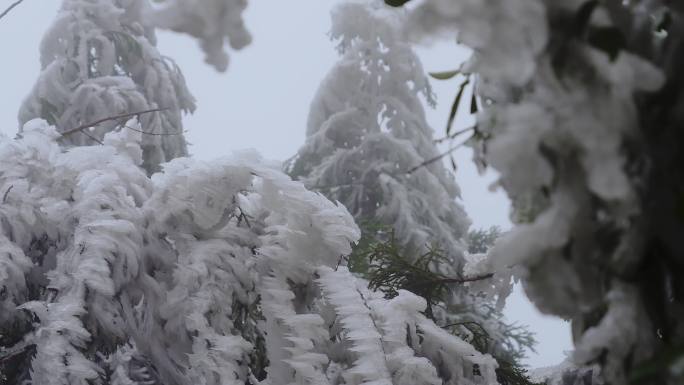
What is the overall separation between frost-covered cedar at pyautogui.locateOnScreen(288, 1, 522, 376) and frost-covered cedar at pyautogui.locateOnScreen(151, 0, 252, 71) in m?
8.87

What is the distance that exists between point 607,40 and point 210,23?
1.84ft

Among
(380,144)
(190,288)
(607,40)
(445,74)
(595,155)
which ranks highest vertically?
(380,144)

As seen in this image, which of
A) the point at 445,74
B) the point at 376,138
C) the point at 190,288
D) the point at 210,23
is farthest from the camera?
the point at 376,138

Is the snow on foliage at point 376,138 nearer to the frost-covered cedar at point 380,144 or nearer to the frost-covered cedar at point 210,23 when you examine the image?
the frost-covered cedar at point 380,144

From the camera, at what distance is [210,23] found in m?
1.07

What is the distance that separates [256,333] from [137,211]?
83 centimetres

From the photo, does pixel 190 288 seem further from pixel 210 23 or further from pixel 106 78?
pixel 106 78

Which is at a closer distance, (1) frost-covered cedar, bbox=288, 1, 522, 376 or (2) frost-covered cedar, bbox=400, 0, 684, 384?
(2) frost-covered cedar, bbox=400, 0, 684, 384

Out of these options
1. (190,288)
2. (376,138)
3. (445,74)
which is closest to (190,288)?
(190,288)

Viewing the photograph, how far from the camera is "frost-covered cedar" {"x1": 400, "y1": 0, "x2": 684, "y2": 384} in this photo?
2.88ft

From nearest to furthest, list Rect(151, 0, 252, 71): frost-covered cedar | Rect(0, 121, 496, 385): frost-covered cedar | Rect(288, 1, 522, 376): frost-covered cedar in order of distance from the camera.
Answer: Rect(151, 0, 252, 71): frost-covered cedar < Rect(0, 121, 496, 385): frost-covered cedar < Rect(288, 1, 522, 376): frost-covered cedar

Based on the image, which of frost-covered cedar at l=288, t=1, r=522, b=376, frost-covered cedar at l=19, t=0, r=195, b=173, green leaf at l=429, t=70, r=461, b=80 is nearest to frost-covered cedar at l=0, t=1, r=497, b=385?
green leaf at l=429, t=70, r=461, b=80

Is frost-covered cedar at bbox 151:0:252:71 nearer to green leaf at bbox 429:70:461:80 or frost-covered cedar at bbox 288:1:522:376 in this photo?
green leaf at bbox 429:70:461:80

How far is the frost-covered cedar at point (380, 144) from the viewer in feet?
34.0
